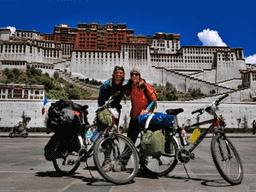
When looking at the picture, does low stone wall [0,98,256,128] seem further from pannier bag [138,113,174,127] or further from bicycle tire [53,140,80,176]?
pannier bag [138,113,174,127]

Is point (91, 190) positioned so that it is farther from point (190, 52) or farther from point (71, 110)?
point (190, 52)

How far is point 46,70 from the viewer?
60.1 meters

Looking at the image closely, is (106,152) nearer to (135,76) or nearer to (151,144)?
(151,144)

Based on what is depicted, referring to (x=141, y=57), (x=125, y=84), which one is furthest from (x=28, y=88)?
(x=125, y=84)

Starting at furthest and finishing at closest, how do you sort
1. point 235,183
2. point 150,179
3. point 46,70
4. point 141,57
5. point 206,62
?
point 206,62 < point 141,57 < point 46,70 < point 150,179 < point 235,183

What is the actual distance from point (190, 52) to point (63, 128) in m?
76.8

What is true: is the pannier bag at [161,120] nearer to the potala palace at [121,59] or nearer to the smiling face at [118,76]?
the smiling face at [118,76]

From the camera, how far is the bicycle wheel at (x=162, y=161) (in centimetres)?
333

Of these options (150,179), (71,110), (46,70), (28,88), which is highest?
(46,70)

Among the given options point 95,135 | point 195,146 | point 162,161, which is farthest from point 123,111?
point 195,146

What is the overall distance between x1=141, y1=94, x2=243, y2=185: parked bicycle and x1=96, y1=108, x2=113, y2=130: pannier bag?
2.54ft

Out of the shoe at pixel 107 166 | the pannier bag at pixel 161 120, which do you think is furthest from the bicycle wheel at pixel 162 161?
the shoe at pixel 107 166

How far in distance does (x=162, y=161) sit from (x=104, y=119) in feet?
3.64

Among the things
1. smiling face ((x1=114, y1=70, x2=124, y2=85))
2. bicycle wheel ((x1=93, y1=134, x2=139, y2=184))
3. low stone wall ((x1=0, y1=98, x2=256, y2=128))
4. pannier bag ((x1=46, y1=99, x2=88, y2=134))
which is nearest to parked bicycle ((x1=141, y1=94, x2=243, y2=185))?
bicycle wheel ((x1=93, y1=134, x2=139, y2=184))
